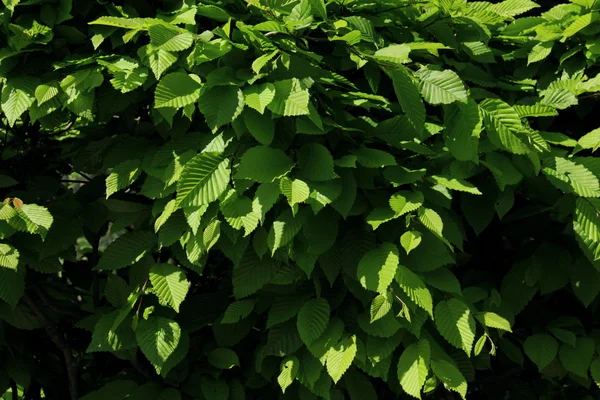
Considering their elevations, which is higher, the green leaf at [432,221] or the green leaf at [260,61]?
the green leaf at [260,61]

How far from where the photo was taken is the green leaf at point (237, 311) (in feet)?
9.55

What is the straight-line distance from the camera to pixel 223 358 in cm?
303

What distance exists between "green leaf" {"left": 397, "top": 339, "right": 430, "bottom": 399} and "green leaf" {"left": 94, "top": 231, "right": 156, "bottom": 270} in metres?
1.07

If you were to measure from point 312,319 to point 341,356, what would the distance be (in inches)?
6.9

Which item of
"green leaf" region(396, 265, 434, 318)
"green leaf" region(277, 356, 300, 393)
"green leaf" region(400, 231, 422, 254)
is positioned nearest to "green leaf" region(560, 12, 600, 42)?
"green leaf" region(400, 231, 422, 254)

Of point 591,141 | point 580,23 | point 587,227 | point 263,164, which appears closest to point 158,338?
point 263,164

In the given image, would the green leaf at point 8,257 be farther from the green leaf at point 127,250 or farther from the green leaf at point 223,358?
the green leaf at point 223,358

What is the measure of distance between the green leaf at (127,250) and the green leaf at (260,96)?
0.76 metres

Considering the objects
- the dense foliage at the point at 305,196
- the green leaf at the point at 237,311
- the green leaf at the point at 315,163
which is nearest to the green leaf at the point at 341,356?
the dense foliage at the point at 305,196

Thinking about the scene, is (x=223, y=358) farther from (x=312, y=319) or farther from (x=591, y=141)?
(x=591, y=141)

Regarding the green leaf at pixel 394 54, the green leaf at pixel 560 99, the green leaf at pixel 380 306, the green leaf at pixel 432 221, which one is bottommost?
the green leaf at pixel 380 306

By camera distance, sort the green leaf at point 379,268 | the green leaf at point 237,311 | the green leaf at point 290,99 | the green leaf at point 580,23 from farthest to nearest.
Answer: the green leaf at point 580,23
the green leaf at point 237,311
the green leaf at point 379,268
the green leaf at point 290,99

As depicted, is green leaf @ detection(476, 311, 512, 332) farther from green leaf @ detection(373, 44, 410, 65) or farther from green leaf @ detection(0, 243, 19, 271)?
green leaf @ detection(0, 243, 19, 271)

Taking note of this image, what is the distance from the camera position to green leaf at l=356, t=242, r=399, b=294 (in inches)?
102
